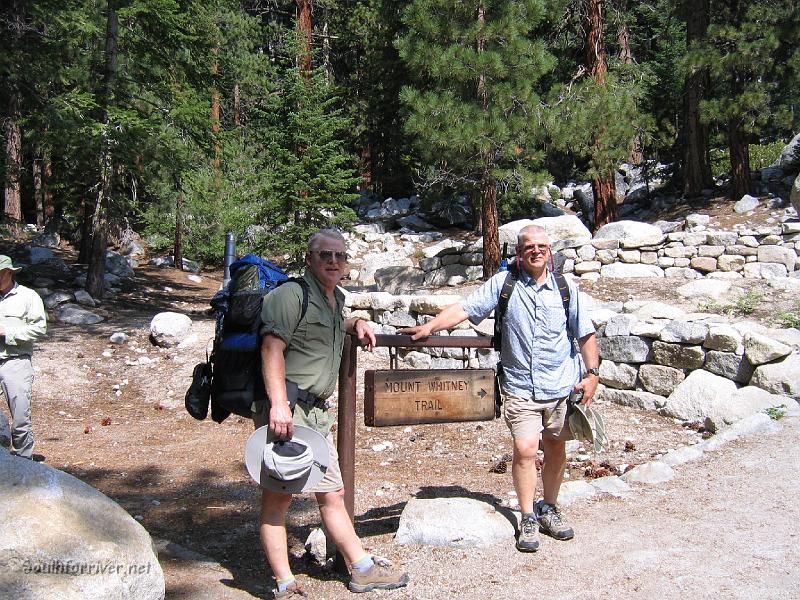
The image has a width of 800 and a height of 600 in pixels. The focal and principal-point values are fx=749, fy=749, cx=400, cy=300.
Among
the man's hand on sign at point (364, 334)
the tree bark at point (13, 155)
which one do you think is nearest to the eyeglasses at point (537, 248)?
the man's hand on sign at point (364, 334)

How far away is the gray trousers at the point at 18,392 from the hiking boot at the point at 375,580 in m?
2.97

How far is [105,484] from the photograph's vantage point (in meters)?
5.59

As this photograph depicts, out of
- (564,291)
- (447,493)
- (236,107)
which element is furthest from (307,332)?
(236,107)

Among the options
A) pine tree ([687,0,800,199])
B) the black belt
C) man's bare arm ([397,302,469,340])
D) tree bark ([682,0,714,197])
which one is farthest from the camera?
tree bark ([682,0,714,197])

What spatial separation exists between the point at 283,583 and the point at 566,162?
20946mm

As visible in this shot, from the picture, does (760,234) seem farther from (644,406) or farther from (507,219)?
(507,219)

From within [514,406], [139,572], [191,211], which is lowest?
[139,572]

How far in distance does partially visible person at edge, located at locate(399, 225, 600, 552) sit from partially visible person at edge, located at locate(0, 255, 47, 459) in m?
2.91

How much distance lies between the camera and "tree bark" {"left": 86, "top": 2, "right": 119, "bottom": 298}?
12750mm

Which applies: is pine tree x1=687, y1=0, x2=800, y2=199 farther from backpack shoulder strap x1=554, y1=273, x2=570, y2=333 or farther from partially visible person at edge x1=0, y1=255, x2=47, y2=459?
partially visible person at edge x1=0, y1=255, x2=47, y2=459

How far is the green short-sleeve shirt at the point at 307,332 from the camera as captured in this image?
3.18 m

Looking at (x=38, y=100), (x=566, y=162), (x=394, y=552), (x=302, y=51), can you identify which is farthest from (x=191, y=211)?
(x=394, y=552)

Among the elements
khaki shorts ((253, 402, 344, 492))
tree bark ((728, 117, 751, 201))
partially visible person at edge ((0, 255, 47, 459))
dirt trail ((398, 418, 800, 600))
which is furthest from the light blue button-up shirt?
tree bark ((728, 117, 751, 201))

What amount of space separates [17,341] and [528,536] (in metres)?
3.60
